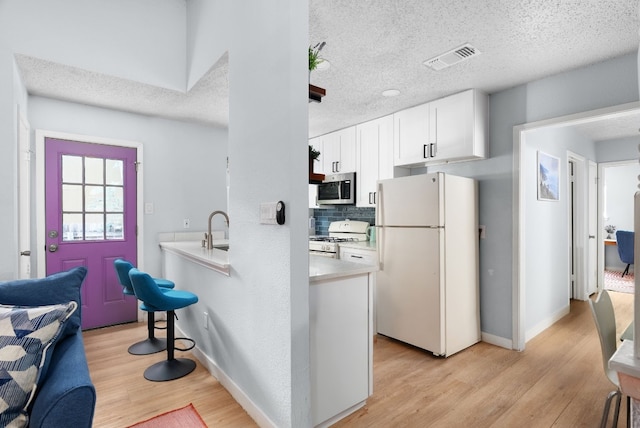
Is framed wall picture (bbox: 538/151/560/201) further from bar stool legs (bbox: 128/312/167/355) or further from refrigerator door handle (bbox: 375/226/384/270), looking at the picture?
bar stool legs (bbox: 128/312/167/355)

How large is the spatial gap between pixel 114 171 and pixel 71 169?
37 cm

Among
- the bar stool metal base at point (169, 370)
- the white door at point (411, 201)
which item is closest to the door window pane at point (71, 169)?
the bar stool metal base at point (169, 370)

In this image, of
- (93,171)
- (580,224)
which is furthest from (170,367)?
(580,224)

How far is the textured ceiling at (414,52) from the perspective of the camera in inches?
76.8

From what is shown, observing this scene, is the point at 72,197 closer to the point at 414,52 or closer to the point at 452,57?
the point at 414,52

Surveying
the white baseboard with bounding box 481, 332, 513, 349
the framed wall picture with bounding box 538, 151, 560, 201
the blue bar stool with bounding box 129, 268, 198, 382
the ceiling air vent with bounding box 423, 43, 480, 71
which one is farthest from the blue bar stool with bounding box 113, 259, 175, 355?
the framed wall picture with bounding box 538, 151, 560, 201

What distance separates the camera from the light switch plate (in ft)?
5.57

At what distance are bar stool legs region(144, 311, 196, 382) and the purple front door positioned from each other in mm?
1355

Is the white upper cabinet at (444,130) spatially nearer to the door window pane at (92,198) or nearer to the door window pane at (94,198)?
the door window pane at (92,198)

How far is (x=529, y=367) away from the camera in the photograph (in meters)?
2.69

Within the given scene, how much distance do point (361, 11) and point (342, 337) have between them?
6.32 feet

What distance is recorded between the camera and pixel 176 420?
1925 mm

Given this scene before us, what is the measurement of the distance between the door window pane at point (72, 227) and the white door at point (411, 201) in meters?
3.03

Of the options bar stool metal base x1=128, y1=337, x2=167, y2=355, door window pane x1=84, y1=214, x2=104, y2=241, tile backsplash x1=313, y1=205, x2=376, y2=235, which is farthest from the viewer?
tile backsplash x1=313, y1=205, x2=376, y2=235
